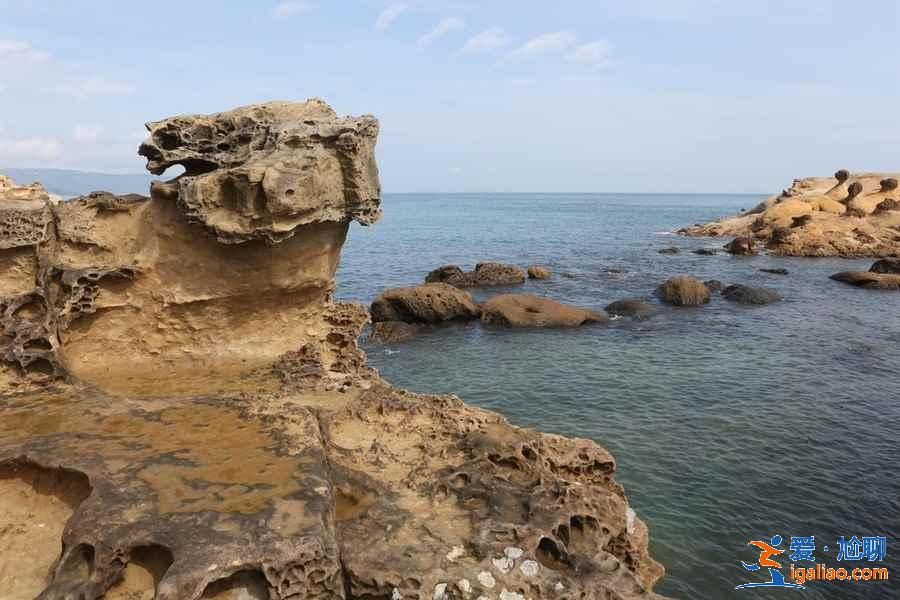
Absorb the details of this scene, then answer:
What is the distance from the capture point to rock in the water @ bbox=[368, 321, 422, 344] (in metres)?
24.0

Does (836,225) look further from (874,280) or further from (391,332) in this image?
(391,332)

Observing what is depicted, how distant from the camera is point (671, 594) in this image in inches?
365

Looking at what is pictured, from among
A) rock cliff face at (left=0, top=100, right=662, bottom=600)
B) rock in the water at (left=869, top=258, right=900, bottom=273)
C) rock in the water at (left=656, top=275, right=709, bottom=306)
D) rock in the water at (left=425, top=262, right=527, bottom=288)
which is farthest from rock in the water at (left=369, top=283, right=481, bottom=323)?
rock in the water at (left=869, top=258, right=900, bottom=273)

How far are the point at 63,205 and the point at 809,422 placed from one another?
54.1ft

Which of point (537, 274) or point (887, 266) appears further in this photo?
point (537, 274)

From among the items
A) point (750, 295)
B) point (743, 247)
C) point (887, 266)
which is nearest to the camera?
point (750, 295)

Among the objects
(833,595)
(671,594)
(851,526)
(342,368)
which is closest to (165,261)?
(342,368)

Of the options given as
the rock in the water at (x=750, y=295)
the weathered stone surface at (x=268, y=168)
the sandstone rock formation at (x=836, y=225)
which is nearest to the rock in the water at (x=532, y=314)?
the rock in the water at (x=750, y=295)

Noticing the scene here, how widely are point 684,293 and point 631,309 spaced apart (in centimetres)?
340

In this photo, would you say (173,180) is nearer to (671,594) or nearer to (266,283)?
(266,283)

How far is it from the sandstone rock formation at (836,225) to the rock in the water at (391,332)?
115 ft

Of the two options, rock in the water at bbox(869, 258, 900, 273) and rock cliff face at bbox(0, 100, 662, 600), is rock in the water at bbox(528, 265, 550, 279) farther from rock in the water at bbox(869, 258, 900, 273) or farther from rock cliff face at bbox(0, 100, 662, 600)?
rock cliff face at bbox(0, 100, 662, 600)

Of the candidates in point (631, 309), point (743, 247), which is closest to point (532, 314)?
point (631, 309)

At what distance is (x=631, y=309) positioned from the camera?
1086 inches
